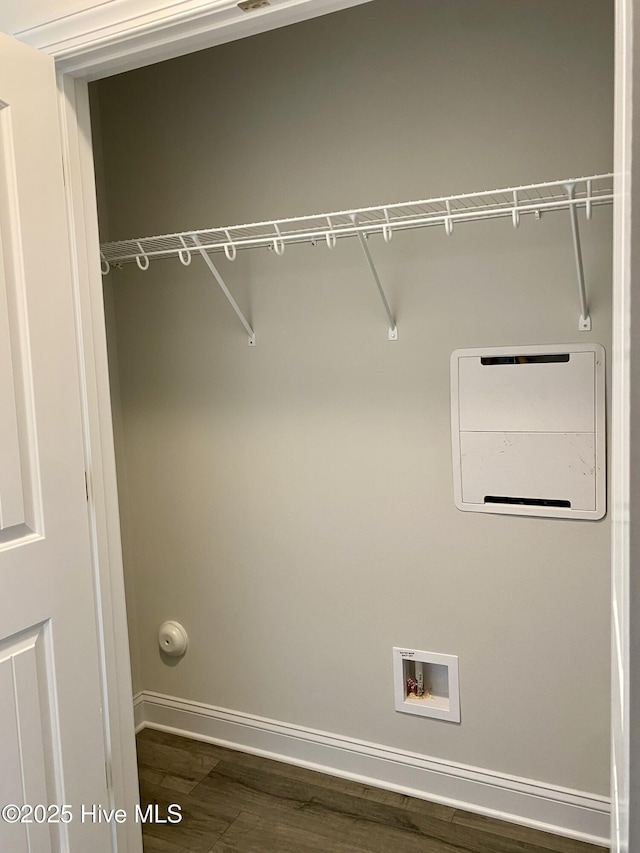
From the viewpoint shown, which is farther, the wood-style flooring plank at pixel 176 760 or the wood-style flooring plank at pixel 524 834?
the wood-style flooring plank at pixel 176 760

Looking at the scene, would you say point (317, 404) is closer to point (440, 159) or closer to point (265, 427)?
point (265, 427)

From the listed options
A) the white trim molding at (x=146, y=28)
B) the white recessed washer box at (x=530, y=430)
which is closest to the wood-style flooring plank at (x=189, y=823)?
the white recessed washer box at (x=530, y=430)

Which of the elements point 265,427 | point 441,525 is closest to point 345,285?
point 265,427

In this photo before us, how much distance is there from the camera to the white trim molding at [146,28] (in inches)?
50.8

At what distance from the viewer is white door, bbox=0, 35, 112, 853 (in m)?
1.33

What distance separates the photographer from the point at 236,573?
2416 mm

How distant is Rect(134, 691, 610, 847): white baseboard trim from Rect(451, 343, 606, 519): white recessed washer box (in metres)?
0.82

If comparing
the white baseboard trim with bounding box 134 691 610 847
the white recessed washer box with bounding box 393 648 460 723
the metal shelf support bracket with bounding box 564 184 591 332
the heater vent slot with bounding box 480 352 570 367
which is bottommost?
the white baseboard trim with bounding box 134 691 610 847

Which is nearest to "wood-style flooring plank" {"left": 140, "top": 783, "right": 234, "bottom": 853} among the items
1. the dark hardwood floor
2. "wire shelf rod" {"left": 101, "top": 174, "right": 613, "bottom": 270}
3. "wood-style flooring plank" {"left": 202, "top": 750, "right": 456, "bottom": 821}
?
the dark hardwood floor

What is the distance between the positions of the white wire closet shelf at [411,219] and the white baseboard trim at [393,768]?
1.32 metres

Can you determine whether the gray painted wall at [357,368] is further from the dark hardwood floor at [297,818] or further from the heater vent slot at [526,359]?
the dark hardwood floor at [297,818]

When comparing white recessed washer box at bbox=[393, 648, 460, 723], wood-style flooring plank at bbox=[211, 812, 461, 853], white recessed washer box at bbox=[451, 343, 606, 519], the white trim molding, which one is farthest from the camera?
white recessed washer box at bbox=[393, 648, 460, 723]

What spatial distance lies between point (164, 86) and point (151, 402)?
1077 mm

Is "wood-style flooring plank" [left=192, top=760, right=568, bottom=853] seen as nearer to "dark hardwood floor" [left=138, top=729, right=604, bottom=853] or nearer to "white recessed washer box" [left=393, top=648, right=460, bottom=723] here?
"dark hardwood floor" [left=138, top=729, right=604, bottom=853]
